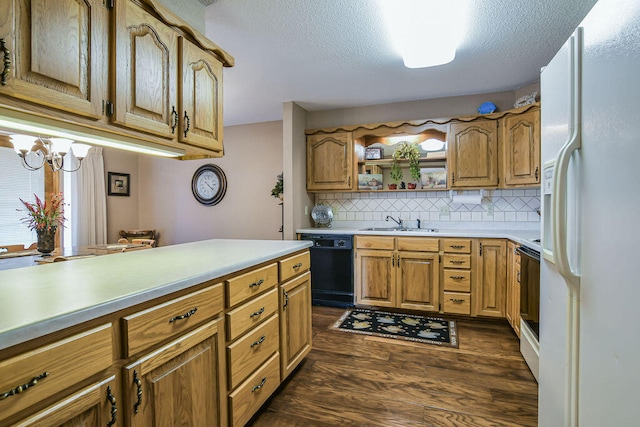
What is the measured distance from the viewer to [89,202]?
4.67m

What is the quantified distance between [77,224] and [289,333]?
4.03 metres

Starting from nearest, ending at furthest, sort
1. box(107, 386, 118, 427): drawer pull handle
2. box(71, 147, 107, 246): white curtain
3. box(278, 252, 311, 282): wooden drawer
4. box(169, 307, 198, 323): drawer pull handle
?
box(107, 386, 118, 427): drawer pull handle → box(169, 307, 198, 323): drawer pull handle → box(278, 252, 311, 282): wooden drawer → box(71, 147, 107, 246): white curtain

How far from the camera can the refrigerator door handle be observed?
1063 millimetres

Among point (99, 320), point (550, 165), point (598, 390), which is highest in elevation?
point (550, 165)

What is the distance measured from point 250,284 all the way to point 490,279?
2.55 metres

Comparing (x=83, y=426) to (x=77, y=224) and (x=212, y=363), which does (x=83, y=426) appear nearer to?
(x=212, y=363)

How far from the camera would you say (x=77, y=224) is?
180 inches

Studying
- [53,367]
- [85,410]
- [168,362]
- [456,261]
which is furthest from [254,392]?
[456,261]

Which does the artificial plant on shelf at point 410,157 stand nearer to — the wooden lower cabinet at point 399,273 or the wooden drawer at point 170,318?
the wooden lower cabinet at point 399,273

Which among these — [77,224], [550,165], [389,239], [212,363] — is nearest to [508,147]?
[389,239]

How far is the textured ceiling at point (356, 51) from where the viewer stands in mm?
2133

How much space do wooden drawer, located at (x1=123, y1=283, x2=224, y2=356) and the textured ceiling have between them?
1793mm

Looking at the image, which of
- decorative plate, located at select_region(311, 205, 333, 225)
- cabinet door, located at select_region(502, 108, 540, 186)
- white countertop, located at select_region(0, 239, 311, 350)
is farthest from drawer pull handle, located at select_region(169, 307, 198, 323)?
cabinet door, located at select_region(502, 108, 540, 186)

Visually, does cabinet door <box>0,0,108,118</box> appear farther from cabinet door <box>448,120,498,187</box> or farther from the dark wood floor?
cabinet door <box>448,120,498,187</box>
